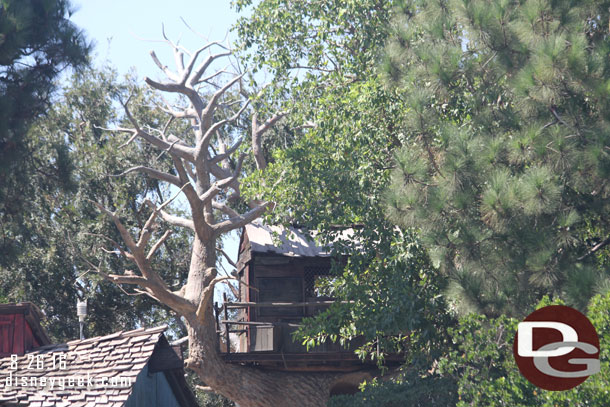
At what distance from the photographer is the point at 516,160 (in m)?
12.3

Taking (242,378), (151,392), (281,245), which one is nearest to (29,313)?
(151,392)

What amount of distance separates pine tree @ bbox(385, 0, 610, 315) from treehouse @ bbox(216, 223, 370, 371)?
23.1ft

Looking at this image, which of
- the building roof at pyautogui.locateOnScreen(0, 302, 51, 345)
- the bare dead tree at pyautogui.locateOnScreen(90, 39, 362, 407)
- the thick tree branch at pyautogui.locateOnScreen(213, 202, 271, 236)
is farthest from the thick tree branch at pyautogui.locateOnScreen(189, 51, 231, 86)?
the building roof at pyautogui.locateOnScreen(0, 302, 51, 345)

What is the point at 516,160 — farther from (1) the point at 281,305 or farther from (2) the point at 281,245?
(2) the point at 281,245

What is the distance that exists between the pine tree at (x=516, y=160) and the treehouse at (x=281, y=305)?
23.1 ft

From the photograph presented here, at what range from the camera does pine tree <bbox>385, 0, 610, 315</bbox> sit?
11.9 metres

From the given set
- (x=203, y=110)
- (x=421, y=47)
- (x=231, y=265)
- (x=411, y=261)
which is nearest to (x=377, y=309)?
(x=411, y=261)

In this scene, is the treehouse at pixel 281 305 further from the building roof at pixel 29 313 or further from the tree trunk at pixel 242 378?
the building roof at pixel 29 313

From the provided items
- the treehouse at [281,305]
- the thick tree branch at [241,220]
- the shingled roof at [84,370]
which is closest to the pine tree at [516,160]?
the shingled roof at [84,370]

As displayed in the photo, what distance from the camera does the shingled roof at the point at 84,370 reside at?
554 inches

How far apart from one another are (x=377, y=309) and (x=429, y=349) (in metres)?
1.47

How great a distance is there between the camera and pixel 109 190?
29.2 m

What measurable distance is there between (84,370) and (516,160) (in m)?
9.61

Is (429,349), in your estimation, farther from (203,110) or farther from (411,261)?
(203,110)
